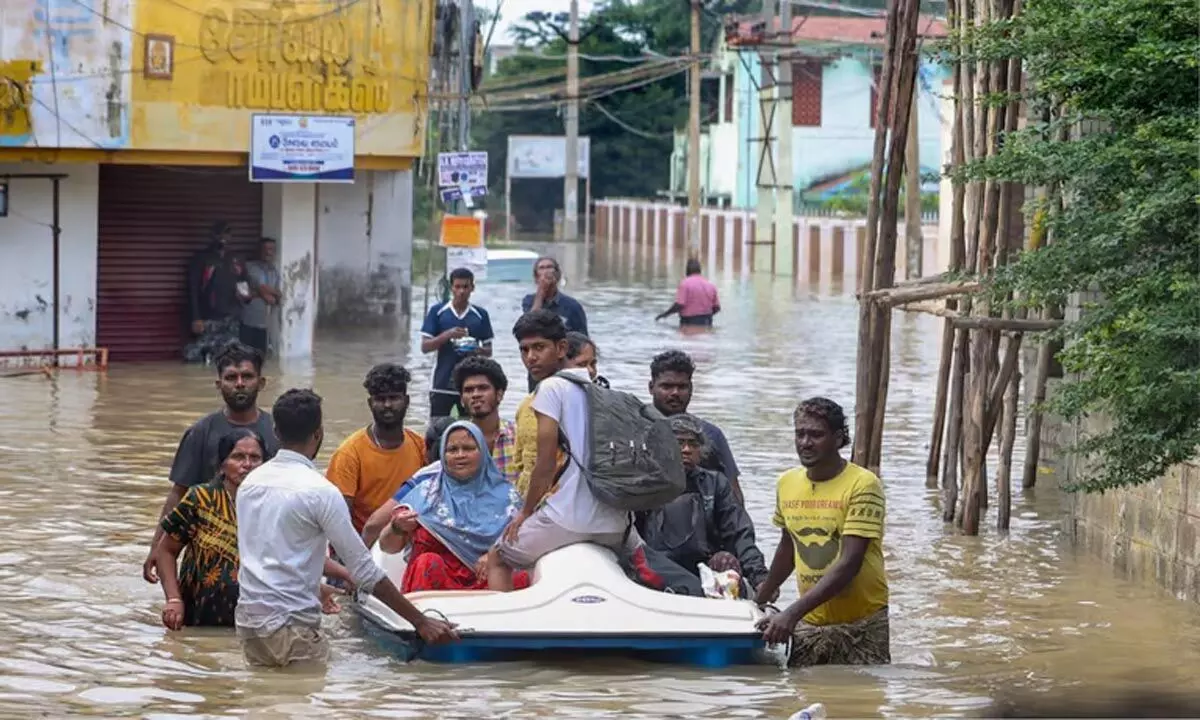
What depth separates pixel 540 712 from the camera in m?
8.52

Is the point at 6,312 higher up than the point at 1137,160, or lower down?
lower down

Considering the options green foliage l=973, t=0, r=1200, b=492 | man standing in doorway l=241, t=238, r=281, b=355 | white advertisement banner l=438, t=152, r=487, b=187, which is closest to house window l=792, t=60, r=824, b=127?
white advertisement banner l=438, t=152, r=487, b=187

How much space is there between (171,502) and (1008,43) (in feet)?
15.4

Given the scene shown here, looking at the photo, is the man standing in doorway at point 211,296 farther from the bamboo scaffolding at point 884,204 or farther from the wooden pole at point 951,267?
the bamboo scaffolding at point 884,204

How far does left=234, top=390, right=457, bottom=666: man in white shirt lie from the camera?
27.2 ft

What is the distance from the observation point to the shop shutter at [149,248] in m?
26.1

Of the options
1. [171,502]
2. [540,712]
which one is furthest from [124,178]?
[540,712]

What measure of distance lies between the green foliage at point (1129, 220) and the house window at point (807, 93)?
207ft

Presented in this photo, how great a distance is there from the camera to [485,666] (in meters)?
9.21

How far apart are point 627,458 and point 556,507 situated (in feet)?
1.35

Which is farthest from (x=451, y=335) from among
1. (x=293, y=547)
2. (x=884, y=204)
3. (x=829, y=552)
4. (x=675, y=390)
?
(x=293, y=547)

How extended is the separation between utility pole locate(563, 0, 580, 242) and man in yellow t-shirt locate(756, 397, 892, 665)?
55266mm

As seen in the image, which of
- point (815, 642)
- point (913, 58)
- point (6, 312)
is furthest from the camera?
point (6, 312)

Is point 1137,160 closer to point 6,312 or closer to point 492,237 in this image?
point 6,312
